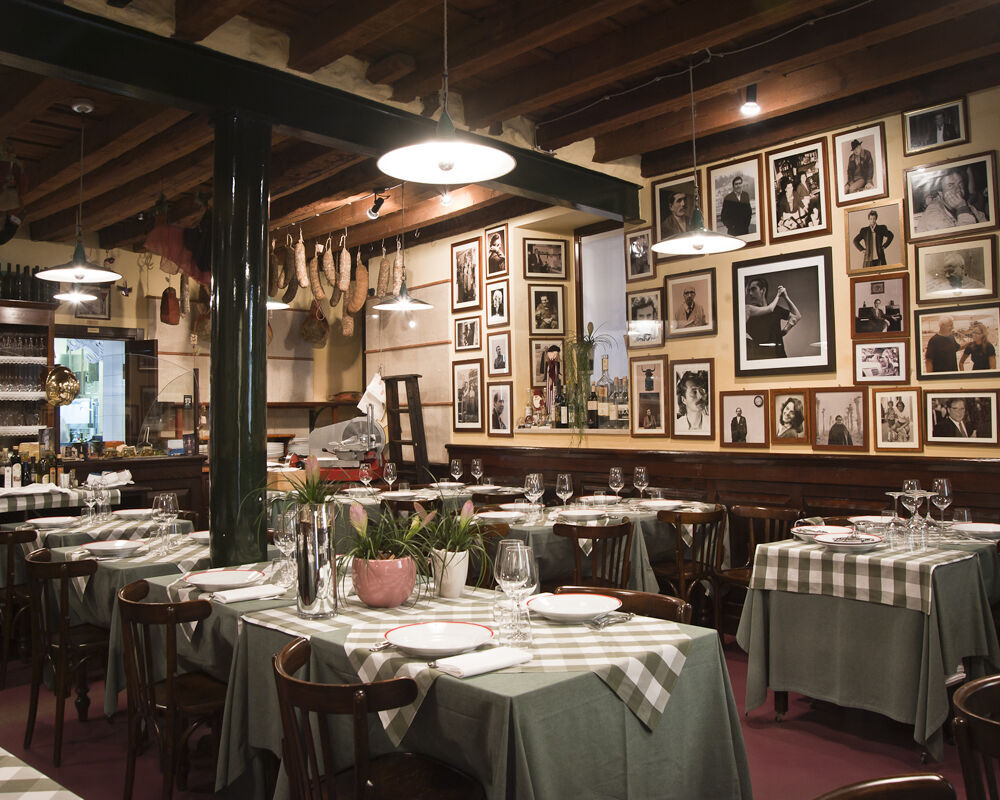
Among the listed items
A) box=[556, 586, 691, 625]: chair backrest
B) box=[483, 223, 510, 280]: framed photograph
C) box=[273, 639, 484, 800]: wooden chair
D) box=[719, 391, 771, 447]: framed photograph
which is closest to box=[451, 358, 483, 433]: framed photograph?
box=[483, 223, 510, 280]: framed photograph

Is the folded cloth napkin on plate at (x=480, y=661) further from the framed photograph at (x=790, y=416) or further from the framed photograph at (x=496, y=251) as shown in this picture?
the framed photograph at (x=496, y=251)

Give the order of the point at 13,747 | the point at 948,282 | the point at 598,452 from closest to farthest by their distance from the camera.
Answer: the point at 13,747
the point at 948,282
the point at 598,452

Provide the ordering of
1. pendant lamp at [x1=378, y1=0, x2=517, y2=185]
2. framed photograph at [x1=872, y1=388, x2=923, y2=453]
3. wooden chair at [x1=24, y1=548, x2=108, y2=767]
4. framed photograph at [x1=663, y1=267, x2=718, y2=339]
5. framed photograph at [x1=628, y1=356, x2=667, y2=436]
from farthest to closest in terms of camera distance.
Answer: framed photograph at [x1=628, y1=356, x2=667, y2=436]
framed photograph at [x1=663, y1=267, x2=718, y2=339]
framed photograph at [x1=872, y1=388, x2=923, y2=453]
wooden chair at [x1=24, y1=548, x2=108, y2=767]
pendant lamp at [x1=378, y1=0, x2=517, y2=185]

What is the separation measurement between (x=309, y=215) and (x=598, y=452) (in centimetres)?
359

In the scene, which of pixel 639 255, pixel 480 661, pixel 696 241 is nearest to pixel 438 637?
pixel 480 661

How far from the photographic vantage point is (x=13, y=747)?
11.6 feet

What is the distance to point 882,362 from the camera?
5176mm

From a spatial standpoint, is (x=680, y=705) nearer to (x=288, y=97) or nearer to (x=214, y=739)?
(x=214, y=739)

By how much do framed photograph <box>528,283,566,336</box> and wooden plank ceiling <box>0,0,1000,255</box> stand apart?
99cm

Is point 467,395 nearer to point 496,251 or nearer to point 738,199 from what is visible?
point 496,251

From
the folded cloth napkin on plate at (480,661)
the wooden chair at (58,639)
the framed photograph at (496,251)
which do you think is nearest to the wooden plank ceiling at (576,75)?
the framed photograph at (496,251)

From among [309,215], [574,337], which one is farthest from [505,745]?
[309,215]

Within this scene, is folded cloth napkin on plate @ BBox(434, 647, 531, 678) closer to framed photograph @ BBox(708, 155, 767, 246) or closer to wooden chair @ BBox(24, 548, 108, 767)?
wooden chair @ BBox(24, 548, 108, 767)

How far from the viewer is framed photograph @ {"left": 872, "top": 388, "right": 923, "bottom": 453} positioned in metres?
5.03
